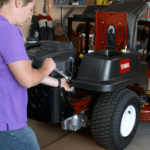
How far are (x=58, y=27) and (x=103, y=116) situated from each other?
4940 mm

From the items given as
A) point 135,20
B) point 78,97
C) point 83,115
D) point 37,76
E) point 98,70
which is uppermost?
point 135,20

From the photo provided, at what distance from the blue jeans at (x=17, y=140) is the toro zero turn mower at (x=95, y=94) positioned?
20.0 inches

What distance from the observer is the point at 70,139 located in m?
2.18

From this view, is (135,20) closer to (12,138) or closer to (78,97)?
(78,97)

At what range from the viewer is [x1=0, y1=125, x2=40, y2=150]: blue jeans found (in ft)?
3.32

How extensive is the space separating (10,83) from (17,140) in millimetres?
247

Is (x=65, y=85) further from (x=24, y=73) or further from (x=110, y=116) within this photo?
(x=24, y=73)

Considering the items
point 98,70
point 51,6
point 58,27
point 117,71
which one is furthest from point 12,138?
point 51,6

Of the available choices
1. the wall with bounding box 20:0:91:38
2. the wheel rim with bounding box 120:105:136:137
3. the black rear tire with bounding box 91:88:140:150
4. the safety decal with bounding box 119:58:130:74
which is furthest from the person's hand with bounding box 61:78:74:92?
the wall with bounding box 20:0:91:38

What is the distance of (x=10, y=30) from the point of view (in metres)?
0.91

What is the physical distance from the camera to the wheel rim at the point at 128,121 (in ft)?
6.47

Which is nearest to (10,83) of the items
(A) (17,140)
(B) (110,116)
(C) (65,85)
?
(A) (17,140)

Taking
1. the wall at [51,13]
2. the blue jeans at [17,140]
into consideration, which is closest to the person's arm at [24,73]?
the blue jeans at [17,140]

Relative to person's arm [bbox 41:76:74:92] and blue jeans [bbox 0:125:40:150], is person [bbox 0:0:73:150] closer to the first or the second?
blue jeans [bbox 0:125:40:150]
